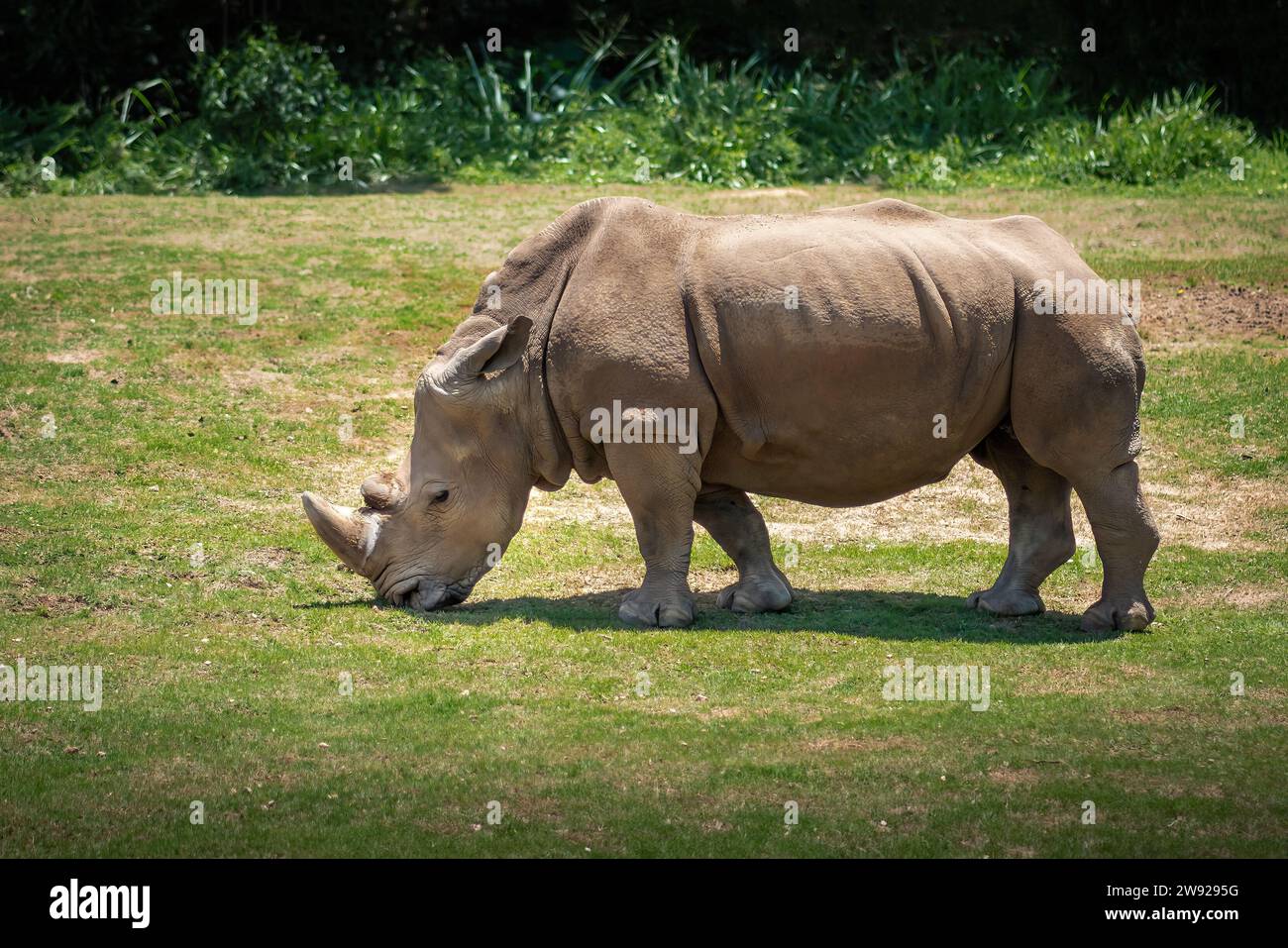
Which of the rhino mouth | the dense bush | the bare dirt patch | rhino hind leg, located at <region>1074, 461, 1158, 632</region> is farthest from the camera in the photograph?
the dense bush

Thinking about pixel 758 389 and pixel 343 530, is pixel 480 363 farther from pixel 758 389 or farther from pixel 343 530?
pixel 758 389

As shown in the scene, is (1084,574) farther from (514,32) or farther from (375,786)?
(514,32)

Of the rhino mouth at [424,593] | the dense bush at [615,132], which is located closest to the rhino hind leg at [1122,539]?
the rhino mouth at [424,593]

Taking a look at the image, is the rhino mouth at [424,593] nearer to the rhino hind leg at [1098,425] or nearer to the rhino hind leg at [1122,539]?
the rhino hind leg at [1098,425]

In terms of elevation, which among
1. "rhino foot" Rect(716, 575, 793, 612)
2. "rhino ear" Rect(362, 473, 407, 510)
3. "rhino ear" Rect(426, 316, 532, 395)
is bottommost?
"rhino foot" Rect(716, 575, 793, 612)

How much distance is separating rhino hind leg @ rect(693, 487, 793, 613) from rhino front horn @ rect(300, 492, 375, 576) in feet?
7.89

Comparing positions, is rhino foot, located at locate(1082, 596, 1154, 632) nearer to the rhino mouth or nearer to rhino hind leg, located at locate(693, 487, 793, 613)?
rhino hind leg, located at locate(693, 487, 793, 613)

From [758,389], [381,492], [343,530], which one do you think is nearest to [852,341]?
[758,389]

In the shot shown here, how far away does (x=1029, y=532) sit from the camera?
1273 centimetres

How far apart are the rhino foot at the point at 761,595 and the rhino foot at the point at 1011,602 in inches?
55.1

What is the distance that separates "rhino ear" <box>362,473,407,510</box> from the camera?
1245 centimetres

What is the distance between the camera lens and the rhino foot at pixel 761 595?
1264 centimetres

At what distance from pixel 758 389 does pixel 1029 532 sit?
7.66 ft

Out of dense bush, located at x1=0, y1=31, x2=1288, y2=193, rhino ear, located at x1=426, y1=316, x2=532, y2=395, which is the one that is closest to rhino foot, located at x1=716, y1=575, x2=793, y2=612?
rhino ear, located at x1=426, y1=316, x2=532, y2=395
